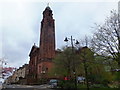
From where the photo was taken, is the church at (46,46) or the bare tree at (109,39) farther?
the church at (46,46)

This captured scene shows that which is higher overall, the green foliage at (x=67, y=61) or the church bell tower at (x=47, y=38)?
the church bell tower at (x=47, y=38)

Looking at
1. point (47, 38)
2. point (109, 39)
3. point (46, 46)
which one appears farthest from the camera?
point (47, 38)

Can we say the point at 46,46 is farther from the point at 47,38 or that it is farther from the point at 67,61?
the point at 67,61

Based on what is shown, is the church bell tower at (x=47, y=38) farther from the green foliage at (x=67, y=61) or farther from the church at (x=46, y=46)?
the green foliage at (x=67, y=61)

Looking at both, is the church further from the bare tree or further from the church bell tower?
the bare tree

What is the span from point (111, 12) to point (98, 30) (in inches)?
105

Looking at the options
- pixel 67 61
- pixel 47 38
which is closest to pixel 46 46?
pixel 47 38

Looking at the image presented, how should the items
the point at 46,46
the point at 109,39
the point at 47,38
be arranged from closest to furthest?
1. the point at 109,39
2. the point at 46,46
3. the point at 47,38

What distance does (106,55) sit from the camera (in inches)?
805

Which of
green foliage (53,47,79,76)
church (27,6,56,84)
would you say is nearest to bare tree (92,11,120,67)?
green foliage (53,47,79,76)

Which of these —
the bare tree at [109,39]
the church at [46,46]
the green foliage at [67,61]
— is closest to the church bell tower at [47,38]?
the church at [46,46]

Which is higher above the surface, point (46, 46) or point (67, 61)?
point (46, 46)

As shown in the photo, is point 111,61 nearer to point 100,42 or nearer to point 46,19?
point 100,42

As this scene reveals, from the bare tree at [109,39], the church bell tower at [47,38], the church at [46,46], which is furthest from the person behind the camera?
the church bell tower at [47,38]
